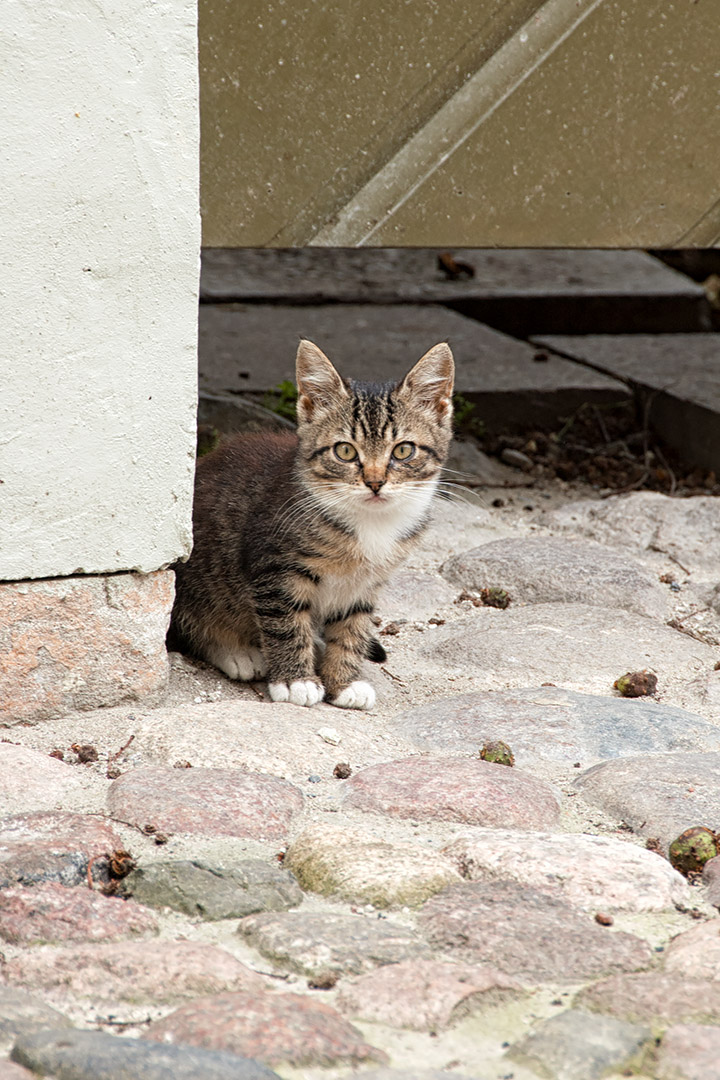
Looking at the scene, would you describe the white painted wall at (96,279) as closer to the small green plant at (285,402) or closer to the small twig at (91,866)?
the small twig at (91,866)

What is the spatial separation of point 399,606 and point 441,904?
2066 mm

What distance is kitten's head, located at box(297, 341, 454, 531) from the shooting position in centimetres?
351

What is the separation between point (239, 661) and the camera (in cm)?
367

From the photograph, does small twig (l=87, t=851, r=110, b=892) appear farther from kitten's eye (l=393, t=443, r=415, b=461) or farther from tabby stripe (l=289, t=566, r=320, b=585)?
kitten's eye (l=393, t=443, r=415, b=461)

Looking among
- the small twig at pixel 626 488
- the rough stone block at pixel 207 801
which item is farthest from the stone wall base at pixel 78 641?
the small twig at pixel 626 488

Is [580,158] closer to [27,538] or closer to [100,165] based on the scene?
[100,165]

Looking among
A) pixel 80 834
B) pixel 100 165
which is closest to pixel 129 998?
pixel 80 834

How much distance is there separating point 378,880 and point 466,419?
410cm

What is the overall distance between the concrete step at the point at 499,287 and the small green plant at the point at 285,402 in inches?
102

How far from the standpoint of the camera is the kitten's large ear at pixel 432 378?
366 centimetres

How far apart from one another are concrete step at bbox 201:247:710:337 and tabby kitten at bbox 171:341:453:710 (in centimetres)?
480

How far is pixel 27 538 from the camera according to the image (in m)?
2.84

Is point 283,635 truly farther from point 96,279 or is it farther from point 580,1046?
point 580,1046

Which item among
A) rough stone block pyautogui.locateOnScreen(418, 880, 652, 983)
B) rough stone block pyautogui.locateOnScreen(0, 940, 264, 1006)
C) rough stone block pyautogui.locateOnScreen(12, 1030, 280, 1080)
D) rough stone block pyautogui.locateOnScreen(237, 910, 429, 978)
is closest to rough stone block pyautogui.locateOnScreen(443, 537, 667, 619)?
rough stone block pyautogui.locateOnScreen(418, 880, 652, 983)
